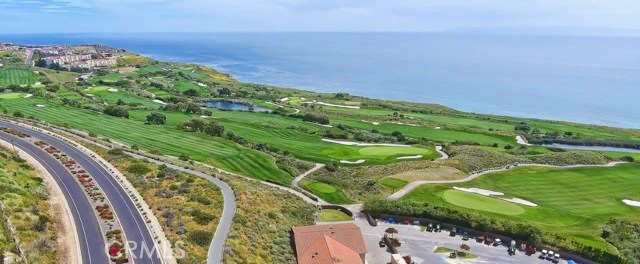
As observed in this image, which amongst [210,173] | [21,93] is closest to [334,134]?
[210,173]

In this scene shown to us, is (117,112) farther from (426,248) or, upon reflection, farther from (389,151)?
(426,248)

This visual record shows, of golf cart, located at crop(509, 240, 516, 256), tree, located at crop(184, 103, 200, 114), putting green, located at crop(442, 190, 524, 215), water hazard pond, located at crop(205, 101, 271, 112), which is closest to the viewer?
golf cart, located at crop(509, 240, 516, 256)

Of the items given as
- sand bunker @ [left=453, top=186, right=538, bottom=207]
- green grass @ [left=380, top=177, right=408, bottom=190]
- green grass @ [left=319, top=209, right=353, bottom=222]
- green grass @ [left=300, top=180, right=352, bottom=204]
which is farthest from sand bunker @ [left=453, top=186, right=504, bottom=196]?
green grass @ [left=319, top=209, right=353, bottom=222]

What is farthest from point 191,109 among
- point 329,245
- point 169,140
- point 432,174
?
point 329,245

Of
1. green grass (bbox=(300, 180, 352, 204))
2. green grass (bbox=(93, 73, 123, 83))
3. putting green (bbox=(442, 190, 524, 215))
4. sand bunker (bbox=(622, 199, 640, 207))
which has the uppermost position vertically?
green grass (bbox=(93, 73, 123, 83))

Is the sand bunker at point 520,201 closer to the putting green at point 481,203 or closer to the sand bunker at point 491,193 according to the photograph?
the sand bunker at point 491,193

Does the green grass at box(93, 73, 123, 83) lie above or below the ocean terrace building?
above

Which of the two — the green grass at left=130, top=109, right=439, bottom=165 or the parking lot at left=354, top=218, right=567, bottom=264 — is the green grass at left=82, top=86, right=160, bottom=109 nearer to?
the green grass at left=130, top=109, right=439, bottom=165

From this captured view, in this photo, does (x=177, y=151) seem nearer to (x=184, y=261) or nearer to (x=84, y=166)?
(x=84, y=166)
